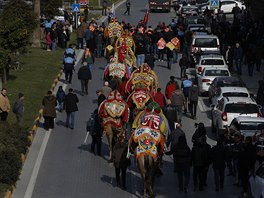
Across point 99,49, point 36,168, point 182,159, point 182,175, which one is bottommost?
point 36,168

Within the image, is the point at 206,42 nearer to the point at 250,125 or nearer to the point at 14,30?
the point at 14,30

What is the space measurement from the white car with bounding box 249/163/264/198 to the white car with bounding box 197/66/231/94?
18.6 metres

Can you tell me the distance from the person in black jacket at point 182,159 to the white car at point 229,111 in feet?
22.3

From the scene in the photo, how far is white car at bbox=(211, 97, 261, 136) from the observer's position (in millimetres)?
31859

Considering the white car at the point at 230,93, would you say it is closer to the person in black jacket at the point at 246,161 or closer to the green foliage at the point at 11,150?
the green foliage at the point at 11,150

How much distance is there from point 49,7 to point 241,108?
103 feet

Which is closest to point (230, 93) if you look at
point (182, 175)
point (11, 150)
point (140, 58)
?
point (140, 58)

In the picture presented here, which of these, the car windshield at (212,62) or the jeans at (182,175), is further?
the car windshield at (212,62)

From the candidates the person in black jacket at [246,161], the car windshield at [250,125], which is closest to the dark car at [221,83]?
the car windshield at [250,125]

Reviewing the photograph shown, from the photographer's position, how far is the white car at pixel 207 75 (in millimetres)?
40812

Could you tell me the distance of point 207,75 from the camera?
136 ft

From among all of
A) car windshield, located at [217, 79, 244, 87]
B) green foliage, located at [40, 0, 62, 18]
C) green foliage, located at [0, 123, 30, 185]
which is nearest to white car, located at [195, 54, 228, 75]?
car windshield, located at [217, 79, 244, 87]

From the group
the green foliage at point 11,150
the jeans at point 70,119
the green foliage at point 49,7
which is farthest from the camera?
the green foliage at point 49,7

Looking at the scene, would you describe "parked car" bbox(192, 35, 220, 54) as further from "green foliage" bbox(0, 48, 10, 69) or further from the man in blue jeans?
the man in blue jeans
